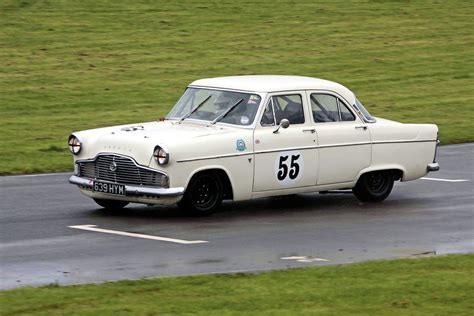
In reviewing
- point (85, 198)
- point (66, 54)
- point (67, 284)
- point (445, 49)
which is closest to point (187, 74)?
point (66, 54)

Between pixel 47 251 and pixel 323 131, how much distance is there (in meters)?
4.36

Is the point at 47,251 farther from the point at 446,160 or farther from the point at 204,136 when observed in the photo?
the point at 446,160

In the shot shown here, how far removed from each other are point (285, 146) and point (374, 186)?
1.68m

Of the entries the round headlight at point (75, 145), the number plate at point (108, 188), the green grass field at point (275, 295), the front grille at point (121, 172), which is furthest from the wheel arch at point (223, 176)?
the green grass field at point (275, 295)

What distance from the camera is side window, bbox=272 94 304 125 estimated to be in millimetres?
15344

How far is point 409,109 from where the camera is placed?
2739 centimetres

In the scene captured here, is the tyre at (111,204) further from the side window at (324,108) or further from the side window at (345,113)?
the side window at (345,113)

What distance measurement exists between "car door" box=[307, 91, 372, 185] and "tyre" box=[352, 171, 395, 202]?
25cm

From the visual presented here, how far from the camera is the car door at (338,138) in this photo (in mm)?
15445

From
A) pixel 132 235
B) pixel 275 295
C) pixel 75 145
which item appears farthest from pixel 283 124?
pixel 275 295

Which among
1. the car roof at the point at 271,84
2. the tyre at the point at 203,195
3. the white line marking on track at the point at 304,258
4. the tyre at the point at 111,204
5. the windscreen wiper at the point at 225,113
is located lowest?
the white line marking on track at the point at 304,258

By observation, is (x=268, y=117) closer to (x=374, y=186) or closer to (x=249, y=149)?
(x=249, y=149)

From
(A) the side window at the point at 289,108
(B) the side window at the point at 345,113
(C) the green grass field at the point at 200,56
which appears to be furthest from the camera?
(C) the green grass field at the point at 200,56

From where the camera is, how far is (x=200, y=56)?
33000 mm
